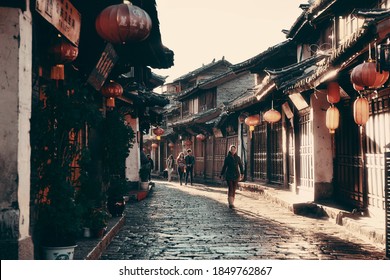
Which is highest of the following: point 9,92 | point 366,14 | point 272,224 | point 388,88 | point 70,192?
point 366,14

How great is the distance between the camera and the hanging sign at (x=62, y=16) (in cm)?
627

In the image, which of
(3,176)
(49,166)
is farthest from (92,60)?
(3,176)

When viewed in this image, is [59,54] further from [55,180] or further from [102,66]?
[102,66]

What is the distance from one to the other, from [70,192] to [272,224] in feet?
21.4

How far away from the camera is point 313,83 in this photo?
12.4 meters

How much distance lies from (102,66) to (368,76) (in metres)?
4.91

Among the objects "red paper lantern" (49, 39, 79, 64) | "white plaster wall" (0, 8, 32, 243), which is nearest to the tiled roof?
"red paper lantern" (49, 39, 79, 64)

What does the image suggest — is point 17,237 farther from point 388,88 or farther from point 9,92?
point 388,88

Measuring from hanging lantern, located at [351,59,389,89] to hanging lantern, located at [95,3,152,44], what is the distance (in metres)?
3.72

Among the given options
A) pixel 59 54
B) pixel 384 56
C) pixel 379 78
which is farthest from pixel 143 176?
pixel 384 56

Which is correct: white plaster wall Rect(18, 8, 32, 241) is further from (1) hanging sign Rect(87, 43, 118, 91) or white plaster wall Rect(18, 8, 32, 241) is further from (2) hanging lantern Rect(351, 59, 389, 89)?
(2) hanging lantern Rect(351, 59, 389, 89)

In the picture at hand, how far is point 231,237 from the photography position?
10172mm

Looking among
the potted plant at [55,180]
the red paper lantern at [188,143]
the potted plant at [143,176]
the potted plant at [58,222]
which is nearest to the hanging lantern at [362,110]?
the potted plant at [55,180]

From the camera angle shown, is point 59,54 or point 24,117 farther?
point 59,54
